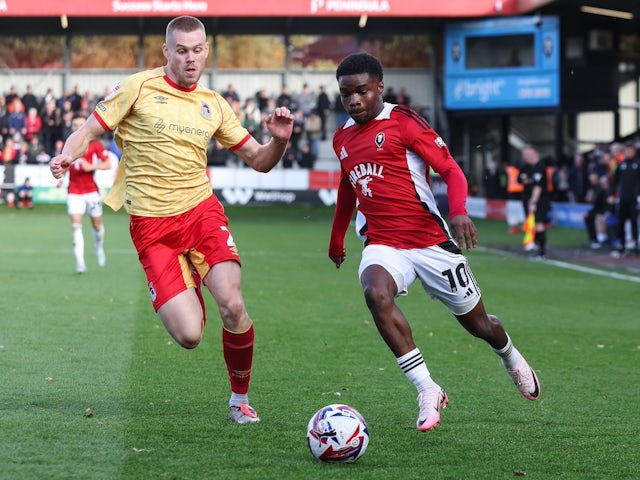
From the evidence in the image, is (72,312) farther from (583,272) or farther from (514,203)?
(514,203)

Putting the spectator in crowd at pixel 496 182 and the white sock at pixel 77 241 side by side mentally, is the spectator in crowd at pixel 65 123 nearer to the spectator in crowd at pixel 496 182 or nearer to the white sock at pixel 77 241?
the spectator in crowd at pixel 496 182

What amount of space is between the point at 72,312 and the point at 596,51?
1283 inches

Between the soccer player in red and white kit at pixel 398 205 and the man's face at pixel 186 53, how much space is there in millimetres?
853

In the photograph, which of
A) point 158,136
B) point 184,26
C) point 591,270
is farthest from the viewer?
point 591,270

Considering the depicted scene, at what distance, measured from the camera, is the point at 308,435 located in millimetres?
6004

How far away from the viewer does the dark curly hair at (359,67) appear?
686 cm

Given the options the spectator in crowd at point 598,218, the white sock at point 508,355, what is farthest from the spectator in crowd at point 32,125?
the white sock at point 508,355

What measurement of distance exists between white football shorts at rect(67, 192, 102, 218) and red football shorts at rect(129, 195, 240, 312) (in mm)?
10389

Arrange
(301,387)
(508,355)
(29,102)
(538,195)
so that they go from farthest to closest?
(29,102)
(538,195)
(301,387)
(508,355)

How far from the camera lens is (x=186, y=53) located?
6859 millimetres

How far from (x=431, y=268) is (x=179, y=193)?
1.62 metres

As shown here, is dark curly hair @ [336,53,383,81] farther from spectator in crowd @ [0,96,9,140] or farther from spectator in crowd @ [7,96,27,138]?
spectator in crowd @ [0,96,9,140]

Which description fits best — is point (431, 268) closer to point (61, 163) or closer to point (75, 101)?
point (61, 163)

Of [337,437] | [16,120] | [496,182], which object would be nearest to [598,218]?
[496,182]
